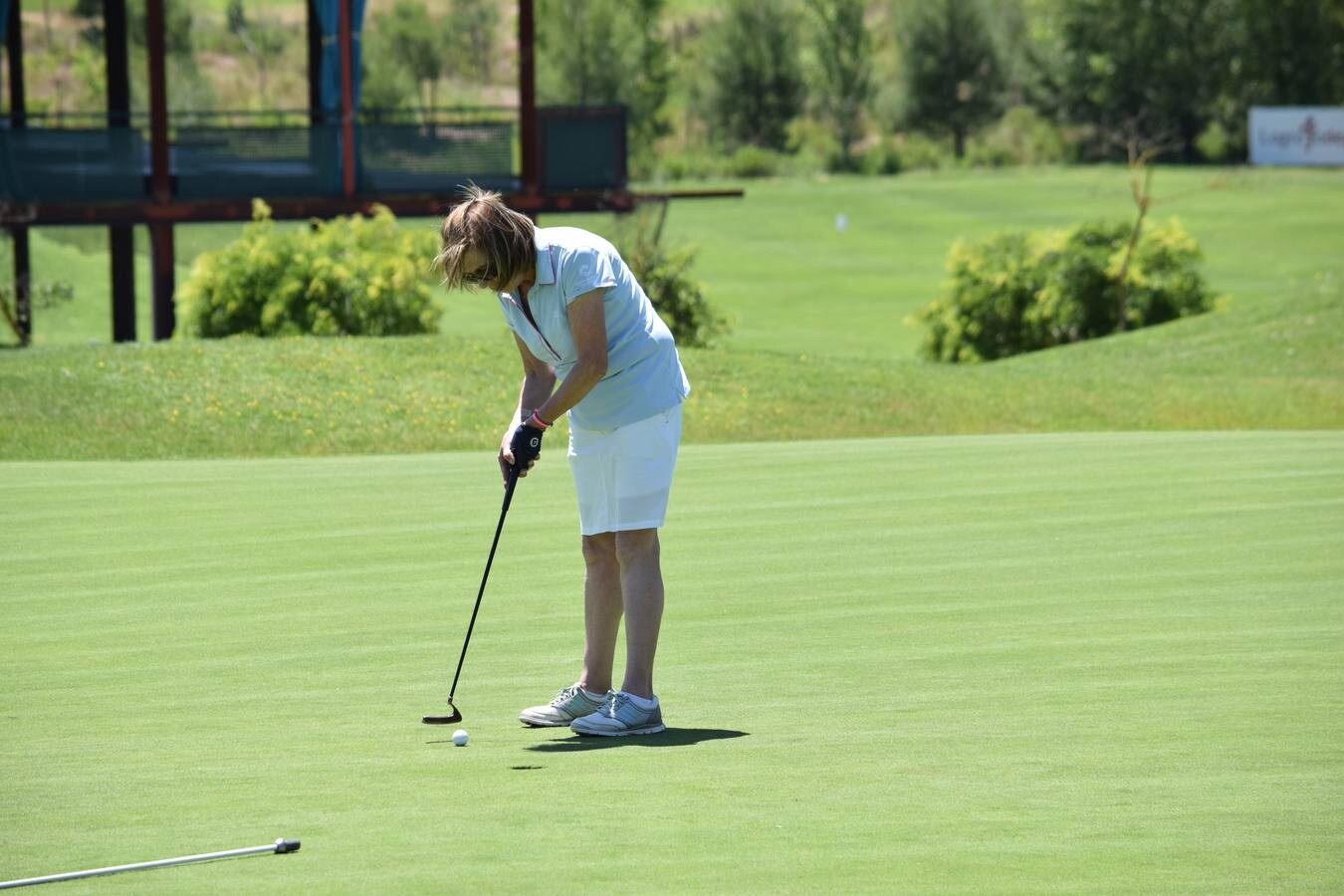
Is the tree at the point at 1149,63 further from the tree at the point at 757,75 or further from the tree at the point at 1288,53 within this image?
the tree at the point at 757,75

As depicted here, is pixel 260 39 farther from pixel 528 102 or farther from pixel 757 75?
pixel 528 102

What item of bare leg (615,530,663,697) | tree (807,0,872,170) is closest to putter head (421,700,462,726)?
bare leg (615,530,663,697)

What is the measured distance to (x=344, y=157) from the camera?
23984 millimetres

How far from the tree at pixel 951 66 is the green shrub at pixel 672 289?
193 ft

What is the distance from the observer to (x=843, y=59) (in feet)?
260

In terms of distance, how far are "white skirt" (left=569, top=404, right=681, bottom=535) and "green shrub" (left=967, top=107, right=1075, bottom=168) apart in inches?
2773

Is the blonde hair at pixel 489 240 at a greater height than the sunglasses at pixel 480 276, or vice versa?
the blonde hair at pixel 489 240

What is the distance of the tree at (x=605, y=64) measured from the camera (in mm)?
67062

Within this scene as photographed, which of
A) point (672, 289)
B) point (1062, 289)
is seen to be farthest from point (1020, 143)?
point (672, 289)

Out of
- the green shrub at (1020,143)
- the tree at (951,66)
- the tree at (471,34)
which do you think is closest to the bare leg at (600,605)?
the green shrub at (1020,143)

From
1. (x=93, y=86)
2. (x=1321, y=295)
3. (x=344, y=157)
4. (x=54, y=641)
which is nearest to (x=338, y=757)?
(x=54, y=641)

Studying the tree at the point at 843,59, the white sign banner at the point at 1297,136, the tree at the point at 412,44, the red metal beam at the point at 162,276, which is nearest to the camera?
the red metal beam at the point at 162,276

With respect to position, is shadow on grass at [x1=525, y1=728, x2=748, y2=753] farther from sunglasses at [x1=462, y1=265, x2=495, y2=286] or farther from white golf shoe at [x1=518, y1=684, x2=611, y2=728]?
sunglasses at [x1=462, y1=265, x2=495, y2=286]

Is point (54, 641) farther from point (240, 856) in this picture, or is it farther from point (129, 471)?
point (129, 471)
